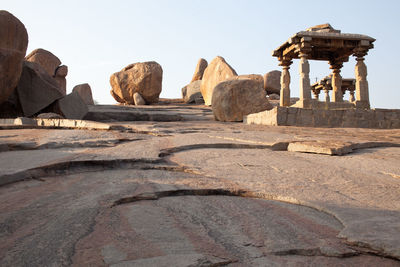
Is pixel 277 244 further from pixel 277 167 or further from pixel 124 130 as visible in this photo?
pixel 124 130

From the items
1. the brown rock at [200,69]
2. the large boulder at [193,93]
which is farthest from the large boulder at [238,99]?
the brown rock at [200,69]

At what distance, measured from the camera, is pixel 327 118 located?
8438mm

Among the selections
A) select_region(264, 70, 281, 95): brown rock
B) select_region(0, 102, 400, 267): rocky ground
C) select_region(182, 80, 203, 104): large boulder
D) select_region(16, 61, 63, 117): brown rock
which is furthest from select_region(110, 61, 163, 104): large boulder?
select_region(0, 102, 400, 267): rocky ground

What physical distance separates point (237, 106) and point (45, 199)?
7.91m

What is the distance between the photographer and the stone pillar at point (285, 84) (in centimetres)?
1080

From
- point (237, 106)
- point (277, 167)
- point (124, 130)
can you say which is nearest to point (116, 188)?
point (277, 167)

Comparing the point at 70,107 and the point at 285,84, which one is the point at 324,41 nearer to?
the point at 285,84

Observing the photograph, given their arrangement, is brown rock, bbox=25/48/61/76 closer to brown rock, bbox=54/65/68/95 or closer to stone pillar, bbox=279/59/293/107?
brown rock, bbox=54/65/68/95

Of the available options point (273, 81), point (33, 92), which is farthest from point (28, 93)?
point (273, 81)

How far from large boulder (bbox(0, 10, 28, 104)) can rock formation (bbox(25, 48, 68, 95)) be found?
912 cm

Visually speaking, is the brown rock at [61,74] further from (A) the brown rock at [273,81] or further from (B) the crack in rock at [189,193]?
(B) the crack in rock at [189,193]

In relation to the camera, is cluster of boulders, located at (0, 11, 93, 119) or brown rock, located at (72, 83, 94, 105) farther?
brown rock, located at (72, 83, 94, 105)

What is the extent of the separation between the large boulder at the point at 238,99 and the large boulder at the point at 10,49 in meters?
5.16

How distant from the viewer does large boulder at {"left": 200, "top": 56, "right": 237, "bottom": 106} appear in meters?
14.0
